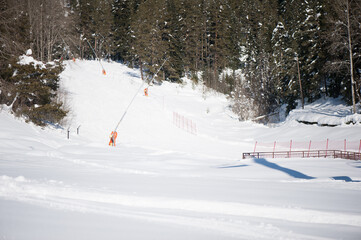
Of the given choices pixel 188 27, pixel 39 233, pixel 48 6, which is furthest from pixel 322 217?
pixel 188 27

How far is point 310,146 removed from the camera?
65.3 ft

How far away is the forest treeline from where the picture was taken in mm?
23328

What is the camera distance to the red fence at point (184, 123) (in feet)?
91.6

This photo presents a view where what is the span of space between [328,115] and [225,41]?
36.2m

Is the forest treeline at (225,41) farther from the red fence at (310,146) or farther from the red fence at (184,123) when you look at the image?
the red fence at (184,123)

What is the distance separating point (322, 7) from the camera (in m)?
29.8

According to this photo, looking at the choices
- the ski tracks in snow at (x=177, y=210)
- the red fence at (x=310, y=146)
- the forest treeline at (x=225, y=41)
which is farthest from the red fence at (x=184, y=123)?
the ski tracks in snow at (x=177, y=210)

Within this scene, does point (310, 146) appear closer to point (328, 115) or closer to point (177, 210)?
point (328, 115)

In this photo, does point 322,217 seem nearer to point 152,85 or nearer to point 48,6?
point 48,6

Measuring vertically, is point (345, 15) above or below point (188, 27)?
below

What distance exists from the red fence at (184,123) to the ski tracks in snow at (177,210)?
22742 millimetres

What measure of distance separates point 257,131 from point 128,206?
2557cm

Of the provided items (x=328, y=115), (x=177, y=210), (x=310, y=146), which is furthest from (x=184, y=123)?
(x=177, y=210)

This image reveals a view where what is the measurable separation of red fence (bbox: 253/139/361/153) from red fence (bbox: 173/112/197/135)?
27.2 feet
